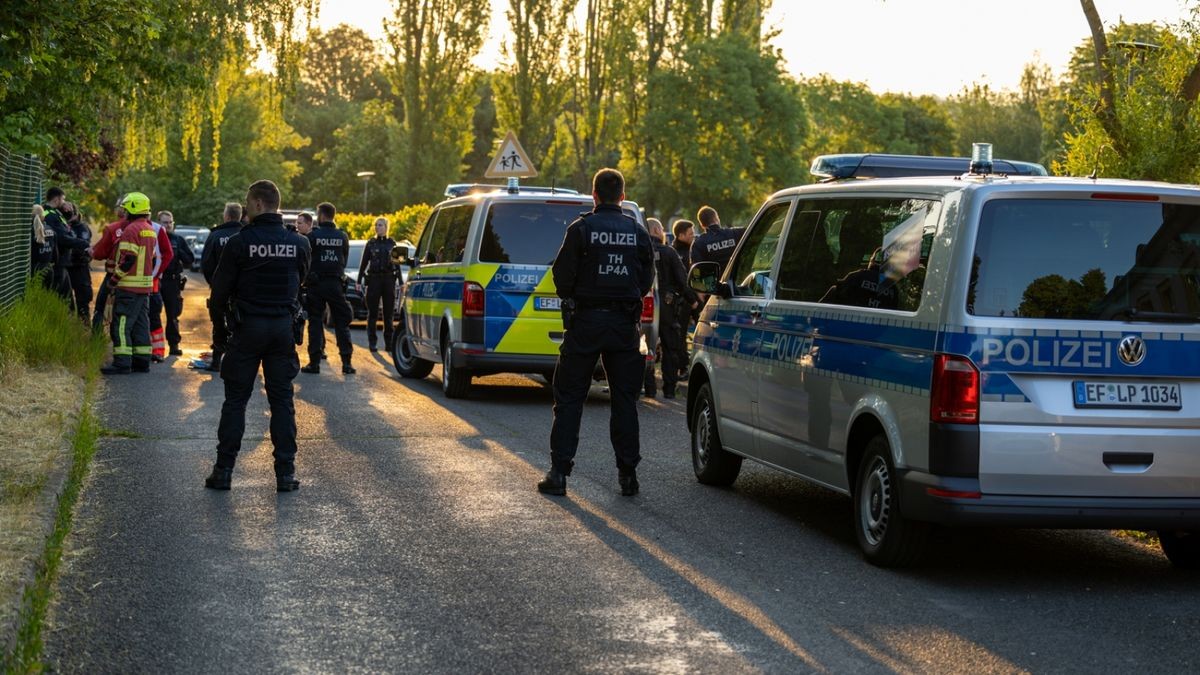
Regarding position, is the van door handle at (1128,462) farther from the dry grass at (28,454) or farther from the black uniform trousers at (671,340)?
the black uniform trousers at (671,340)

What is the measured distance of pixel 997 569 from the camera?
332 inches

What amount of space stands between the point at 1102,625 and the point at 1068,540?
244cm

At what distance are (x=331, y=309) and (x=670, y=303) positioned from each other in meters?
4.29

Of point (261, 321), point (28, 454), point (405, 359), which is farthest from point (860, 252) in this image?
point (405, 359)

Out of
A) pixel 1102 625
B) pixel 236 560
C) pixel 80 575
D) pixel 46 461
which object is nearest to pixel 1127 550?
pixel 1102 625

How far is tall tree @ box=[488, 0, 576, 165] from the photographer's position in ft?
166

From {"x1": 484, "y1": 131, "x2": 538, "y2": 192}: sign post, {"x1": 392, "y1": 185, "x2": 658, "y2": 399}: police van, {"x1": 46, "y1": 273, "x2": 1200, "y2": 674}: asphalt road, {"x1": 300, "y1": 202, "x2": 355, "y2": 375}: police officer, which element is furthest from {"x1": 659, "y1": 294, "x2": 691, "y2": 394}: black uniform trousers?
{"x1": 484, "y1": 131, "x2": 538, "y2": 192}: sign post

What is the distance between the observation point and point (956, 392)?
7500 millimetres

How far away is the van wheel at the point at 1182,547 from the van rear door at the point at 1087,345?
90 centimetres

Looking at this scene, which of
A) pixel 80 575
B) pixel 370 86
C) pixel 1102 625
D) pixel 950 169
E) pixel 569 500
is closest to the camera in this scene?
pixel 1102 625

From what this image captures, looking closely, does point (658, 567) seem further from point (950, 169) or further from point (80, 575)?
point (950, 169)

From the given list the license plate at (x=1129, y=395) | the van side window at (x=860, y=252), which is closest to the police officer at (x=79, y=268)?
the van side window at (x=860, y=252)

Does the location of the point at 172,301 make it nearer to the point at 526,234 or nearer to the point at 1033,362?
the point at 526,234

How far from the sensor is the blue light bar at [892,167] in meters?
10.2
